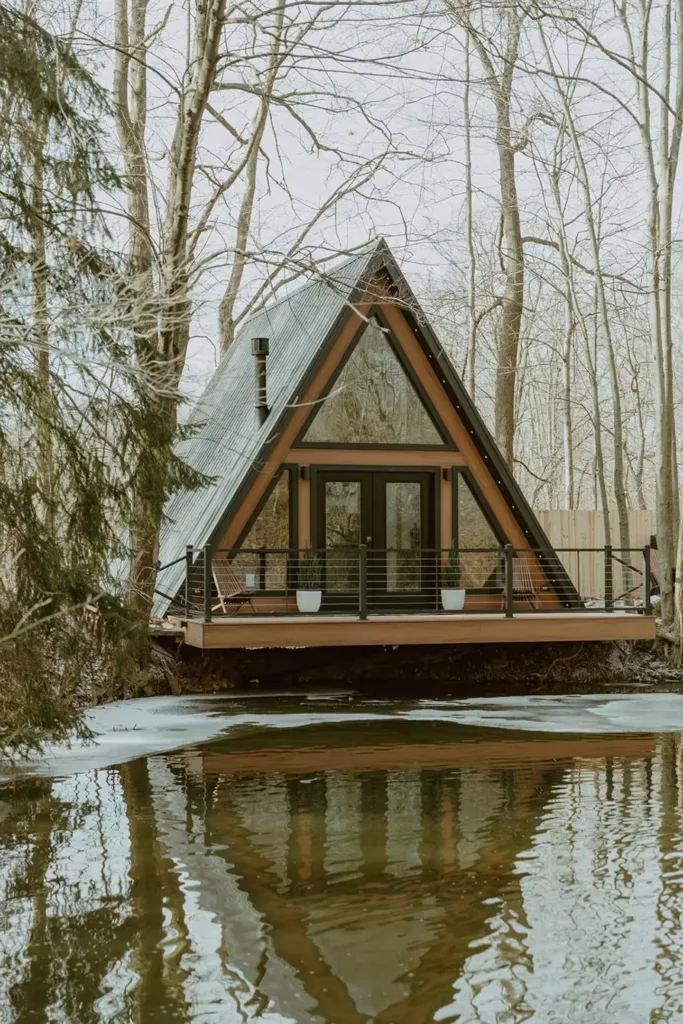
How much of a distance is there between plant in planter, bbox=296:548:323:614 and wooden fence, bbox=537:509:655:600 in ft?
28.9

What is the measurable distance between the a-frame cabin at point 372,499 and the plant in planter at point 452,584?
31mm

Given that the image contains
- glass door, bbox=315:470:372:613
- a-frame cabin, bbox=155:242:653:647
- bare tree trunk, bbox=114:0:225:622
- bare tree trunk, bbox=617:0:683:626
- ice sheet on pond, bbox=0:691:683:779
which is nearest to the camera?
bare tree trunk, bbox=114:0:225:622

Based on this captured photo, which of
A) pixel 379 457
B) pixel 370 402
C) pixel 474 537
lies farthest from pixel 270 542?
pixel 474 537

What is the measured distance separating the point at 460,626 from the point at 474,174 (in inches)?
518

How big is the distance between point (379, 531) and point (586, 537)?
28.0 ft

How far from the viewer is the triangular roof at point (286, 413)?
15336mm

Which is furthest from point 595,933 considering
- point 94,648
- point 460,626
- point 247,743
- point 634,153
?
point 634,153

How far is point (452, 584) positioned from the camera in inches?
620

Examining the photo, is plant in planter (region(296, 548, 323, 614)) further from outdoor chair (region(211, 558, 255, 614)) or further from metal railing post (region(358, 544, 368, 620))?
outdoor chair (region(211, 558, 255, 614))

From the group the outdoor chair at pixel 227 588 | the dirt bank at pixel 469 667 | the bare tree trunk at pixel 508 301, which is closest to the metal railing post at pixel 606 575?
the dirt bank at pixel 469 667

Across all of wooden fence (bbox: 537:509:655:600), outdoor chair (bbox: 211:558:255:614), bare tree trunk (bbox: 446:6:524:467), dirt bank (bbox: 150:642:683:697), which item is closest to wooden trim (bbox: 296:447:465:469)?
outdoor chair (bbox: 211:558:255:614)

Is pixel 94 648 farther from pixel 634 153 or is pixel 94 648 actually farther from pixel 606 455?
pixel 606 455

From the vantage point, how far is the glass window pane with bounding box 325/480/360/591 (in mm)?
15930

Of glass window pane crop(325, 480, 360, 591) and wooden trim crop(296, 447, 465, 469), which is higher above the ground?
wooden trim crop(296, 447, 465, 469)
